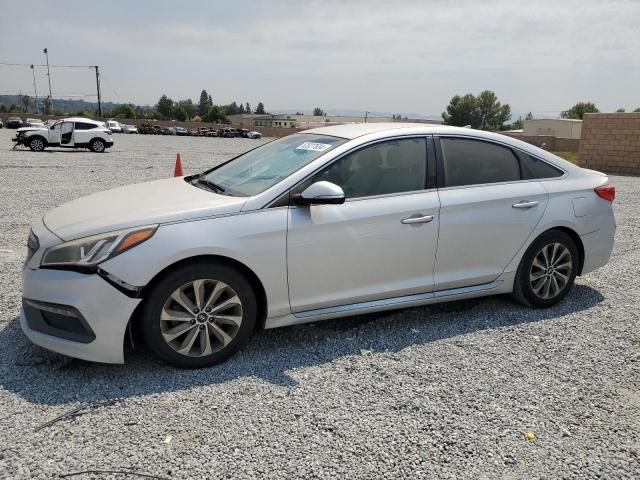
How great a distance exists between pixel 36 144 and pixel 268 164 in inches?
914

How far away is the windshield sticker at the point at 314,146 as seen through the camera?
421cm

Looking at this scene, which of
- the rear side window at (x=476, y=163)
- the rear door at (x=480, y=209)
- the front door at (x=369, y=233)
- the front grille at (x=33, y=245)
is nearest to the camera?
the front grille at (x=33, y=245)

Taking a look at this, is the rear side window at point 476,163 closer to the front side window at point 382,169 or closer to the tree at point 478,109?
the front side window at point 382,169

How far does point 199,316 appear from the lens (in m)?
3.55

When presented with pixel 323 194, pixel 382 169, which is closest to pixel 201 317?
pixel 323 194

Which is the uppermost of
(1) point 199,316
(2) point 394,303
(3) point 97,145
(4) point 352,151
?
(4) point 352,151

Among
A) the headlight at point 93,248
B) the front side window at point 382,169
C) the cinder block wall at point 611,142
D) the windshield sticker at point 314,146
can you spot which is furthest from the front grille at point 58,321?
the cinder block wall at point 611,142

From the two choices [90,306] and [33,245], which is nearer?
[90,306]

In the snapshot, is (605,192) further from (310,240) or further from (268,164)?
(268,164)

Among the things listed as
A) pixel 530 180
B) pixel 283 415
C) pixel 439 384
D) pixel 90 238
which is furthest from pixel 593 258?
pixel 90 238

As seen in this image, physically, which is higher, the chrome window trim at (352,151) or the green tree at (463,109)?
the green tree at (463,109)

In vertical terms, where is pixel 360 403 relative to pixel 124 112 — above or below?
below

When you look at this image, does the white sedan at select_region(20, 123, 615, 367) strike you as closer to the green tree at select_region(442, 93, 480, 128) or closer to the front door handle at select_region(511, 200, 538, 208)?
the front door handle at select_region(511, 200, 538, 208)

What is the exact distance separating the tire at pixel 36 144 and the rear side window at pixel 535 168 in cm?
2404
